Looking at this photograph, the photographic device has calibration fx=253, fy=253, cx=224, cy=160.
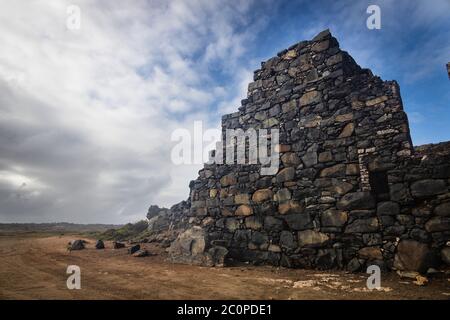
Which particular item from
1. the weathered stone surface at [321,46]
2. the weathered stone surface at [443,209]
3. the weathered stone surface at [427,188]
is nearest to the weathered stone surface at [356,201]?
the weathered stone surface at [427,188]

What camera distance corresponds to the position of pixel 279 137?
26.6 feet

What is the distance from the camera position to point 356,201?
6148 mm

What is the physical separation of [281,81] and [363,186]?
176 inches

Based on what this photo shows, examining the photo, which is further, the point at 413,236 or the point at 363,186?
the point at 363,186

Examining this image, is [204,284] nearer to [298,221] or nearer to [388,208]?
[298,221]

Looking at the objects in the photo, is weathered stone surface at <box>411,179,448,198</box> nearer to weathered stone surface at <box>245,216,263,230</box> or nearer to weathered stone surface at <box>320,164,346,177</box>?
weathered stone surface at <box>320,164,346,177</box>

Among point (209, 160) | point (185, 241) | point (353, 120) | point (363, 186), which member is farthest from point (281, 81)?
point (185, 241)

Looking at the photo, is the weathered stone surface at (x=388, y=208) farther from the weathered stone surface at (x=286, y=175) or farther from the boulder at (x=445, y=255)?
the weathered stone surface at (x=286, y=175)

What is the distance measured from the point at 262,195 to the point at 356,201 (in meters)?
2.67

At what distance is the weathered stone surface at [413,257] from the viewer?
5.03 m

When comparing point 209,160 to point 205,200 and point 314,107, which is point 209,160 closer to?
point 205,200

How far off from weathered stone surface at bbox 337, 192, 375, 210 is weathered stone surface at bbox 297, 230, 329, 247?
86cm
